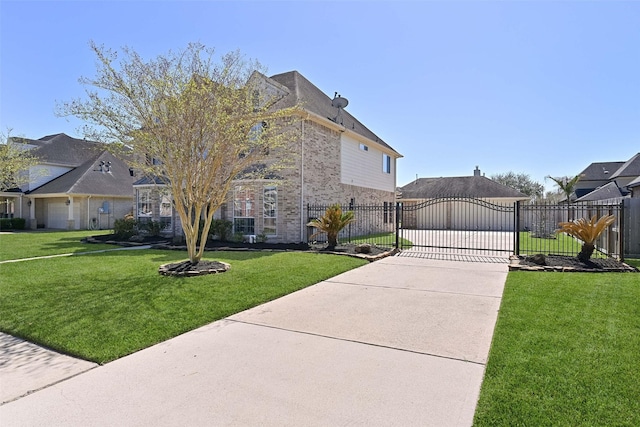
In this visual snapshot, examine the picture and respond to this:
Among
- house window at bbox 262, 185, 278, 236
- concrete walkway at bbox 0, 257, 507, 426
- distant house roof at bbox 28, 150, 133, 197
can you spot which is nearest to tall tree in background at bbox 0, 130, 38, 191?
distant house roof at bbox 28, 150, 133, 197

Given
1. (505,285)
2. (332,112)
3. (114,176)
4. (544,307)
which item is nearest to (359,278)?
(505,285)

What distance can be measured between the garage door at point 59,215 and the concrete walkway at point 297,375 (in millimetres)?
27130

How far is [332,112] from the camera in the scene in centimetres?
1969

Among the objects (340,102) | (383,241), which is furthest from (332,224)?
(340,102)

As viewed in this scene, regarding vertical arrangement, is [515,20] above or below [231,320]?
above

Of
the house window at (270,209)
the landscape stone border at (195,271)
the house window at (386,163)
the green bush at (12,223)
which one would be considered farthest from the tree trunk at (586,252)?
the green bush at (12,223)

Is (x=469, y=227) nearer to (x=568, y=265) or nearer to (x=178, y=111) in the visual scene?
(x=568, y=265)

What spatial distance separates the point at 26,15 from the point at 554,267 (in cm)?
1512

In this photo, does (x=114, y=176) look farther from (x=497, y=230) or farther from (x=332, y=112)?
(x=497, y=230)

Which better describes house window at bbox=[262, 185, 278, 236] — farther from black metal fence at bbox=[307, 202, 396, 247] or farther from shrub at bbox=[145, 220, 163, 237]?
shrub at bbox=[145, 220, 163, 237]

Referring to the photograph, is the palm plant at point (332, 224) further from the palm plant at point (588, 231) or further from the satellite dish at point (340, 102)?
the satellite dish at point (340, 102)

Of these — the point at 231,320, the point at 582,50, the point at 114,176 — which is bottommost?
the point at 231,320

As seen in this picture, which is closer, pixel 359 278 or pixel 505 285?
pixel 505 285

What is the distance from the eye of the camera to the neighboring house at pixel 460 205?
1164 inches
